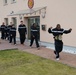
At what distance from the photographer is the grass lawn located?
33.8 ft

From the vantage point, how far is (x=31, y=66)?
37.4 ft

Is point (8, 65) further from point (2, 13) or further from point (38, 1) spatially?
point (2, 13)

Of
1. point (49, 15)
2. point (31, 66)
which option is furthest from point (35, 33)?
point (31, 66)

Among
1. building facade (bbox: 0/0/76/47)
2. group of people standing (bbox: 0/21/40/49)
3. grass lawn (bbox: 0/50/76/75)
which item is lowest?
grass lawn (bbox: 0/50/76/75)

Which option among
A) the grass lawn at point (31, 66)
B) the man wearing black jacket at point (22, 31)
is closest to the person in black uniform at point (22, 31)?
the man wearing black jacket at point (22, 31)

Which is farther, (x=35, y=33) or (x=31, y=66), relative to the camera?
(x=35, y=33)

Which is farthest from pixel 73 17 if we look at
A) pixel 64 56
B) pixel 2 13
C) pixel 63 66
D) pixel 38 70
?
pixel 2 13

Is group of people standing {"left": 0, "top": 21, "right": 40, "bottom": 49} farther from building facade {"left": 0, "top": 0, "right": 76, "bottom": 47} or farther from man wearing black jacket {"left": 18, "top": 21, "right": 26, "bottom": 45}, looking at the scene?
building facade {"left": 0, "top": 0, "right": 76, "bottom": 47}

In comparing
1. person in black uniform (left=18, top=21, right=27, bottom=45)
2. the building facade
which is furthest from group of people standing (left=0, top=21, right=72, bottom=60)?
the building facade

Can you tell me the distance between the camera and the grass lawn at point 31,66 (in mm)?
10312

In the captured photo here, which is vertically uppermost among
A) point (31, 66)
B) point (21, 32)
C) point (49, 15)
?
point (49, 15)

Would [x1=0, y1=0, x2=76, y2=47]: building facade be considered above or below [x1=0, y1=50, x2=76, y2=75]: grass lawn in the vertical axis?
above

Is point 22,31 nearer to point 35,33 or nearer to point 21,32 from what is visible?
point 21,32

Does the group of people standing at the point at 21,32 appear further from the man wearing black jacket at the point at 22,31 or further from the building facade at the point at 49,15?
the building facade at the point at 49,15
